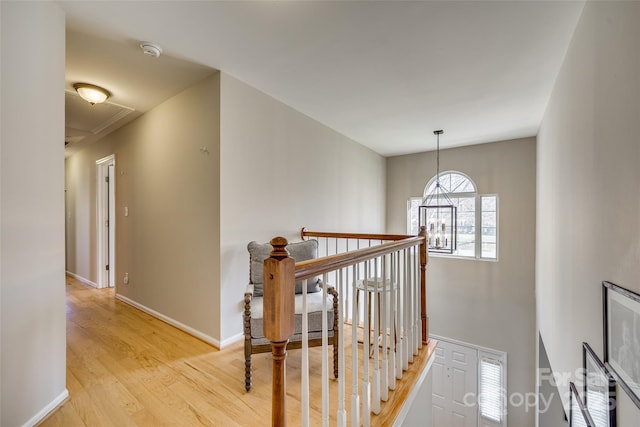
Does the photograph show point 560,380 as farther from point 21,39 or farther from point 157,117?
point 157,117

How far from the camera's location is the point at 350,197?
4414 mm

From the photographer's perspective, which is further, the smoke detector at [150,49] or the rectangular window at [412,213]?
the rectangular window at [412,213]

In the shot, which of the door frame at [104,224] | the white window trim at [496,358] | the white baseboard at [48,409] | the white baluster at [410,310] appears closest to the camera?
the white baseboard at [48,409]

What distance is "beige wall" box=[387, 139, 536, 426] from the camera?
4340 mm

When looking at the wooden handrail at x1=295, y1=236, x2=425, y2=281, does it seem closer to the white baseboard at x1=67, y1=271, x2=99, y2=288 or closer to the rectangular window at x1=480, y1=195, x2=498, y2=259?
the rectangular window at x1=480, y1=195, x2=498, y2=259

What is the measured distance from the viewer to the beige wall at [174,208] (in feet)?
8.06

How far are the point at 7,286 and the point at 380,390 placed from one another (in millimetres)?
2009

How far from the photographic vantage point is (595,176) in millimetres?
1565

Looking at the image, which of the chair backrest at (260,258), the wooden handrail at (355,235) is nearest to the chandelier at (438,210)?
the wooden handrail at (355,235)

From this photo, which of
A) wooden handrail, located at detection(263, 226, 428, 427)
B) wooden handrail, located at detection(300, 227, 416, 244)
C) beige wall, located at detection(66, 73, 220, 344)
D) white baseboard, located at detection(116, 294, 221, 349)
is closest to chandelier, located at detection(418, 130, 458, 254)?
wooden handrail, located at detection(300, 227, 416, 244)

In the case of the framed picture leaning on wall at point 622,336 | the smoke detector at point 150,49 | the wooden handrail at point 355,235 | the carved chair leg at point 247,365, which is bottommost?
the carved chair leg at point 247,365

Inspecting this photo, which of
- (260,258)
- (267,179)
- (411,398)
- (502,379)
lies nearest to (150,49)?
(267,179)

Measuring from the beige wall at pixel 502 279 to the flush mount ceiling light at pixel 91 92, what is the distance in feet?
16.2

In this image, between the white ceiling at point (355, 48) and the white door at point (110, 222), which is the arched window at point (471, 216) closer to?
the white ceiling at point (355, 48)
